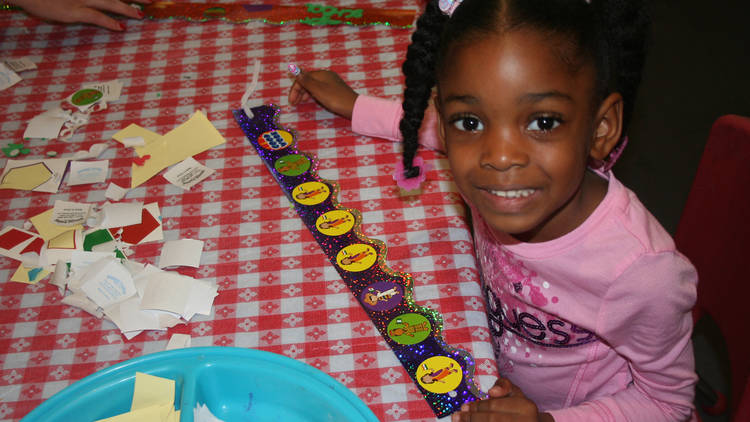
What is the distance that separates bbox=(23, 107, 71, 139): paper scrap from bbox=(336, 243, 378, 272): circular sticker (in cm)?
65

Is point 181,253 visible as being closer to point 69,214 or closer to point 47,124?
point 69,214

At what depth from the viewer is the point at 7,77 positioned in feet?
4.56

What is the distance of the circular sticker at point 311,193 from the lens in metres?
1.12

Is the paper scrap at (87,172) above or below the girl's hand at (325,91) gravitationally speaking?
below

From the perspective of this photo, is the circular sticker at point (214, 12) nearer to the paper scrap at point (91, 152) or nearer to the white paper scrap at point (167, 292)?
the paper scrap at point (91, 152)

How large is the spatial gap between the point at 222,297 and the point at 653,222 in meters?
0.63

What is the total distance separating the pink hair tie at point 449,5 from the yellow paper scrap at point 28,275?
74cm

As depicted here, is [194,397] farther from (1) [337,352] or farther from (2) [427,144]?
(2) [427,144]

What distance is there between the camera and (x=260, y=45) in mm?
1440

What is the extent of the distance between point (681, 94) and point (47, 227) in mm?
2499

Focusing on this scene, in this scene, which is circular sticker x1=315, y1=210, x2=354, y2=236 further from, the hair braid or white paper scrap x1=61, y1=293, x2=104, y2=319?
white paper scrap x1=61, y1=293, x2=104, y2=319

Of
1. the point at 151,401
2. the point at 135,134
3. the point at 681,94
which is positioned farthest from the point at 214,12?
the point at 681,94

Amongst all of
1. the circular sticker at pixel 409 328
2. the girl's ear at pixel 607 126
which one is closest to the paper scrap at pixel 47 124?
the circular sticker at pixel 409 328

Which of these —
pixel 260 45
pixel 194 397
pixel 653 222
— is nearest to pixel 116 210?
pixel 194 397
